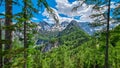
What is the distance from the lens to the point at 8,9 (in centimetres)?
857

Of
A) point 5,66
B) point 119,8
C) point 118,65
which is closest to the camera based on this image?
point 5,66

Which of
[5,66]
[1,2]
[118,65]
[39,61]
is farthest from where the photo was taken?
Result: [39,61]

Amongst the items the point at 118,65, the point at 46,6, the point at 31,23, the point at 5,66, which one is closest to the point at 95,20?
the point at 31,23

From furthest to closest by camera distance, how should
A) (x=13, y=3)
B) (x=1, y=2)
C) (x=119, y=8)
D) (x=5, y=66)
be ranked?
1. (x=119, y=8)
2. (x=13, y=3)
3. (x=1, y=2)
4. (x=5, y=66)

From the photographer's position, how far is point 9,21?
8516 mm

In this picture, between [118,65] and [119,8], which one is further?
[118,65]

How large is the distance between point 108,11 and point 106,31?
1.73m

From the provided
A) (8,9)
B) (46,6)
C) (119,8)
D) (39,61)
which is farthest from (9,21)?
(39,61)

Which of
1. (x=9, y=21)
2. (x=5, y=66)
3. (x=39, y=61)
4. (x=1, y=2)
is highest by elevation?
(x=1, y=2)

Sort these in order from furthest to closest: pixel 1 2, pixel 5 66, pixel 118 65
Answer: pixel 118 65 → pixel 1 2 → pixel 5 66

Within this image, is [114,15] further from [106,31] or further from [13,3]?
[13,3]

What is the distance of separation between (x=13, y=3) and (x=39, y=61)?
279 feet

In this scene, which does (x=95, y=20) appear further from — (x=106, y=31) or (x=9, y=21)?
(x=9, y=21)

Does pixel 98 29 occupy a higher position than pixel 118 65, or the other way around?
pixel 98 29
